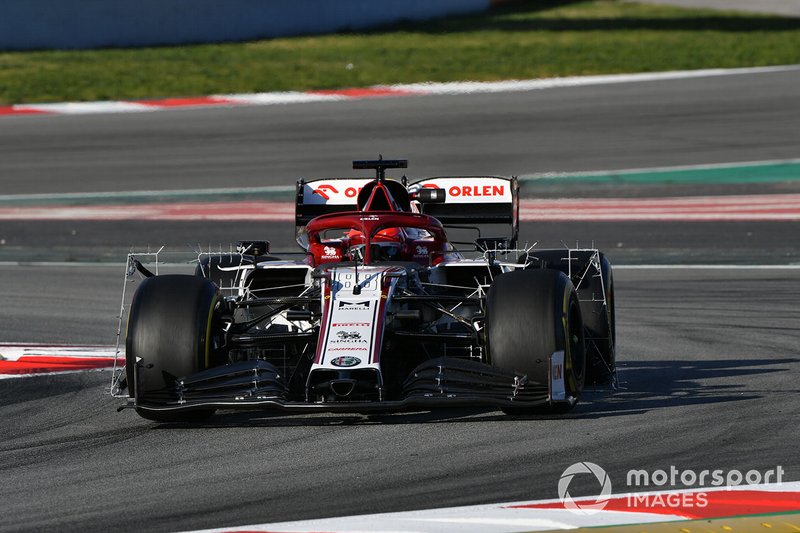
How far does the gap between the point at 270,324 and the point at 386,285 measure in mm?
1012

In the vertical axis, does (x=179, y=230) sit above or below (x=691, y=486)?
above

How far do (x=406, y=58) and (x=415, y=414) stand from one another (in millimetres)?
19725

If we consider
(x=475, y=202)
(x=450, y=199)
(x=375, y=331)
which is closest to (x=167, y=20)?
(x=450, y=199)

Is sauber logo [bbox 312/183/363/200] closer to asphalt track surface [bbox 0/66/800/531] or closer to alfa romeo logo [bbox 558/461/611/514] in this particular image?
asphalt track surface [bbox 0/66/800/531]

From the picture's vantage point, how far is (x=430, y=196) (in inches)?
400

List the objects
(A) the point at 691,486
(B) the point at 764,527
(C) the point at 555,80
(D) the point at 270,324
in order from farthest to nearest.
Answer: (C) the point at 555,80 → (D) the point at 270,324 → (A) the point at 691,486 → (B) the point at 764,527

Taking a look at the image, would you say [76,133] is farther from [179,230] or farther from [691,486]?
[691,486]

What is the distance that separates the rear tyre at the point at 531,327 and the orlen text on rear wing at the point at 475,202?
2625 mm

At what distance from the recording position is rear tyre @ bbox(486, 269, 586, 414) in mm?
7547

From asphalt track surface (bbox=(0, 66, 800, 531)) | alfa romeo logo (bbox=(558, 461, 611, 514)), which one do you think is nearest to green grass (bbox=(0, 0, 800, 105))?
asphalt track surface (bbox=(0, 66, 800, 531))

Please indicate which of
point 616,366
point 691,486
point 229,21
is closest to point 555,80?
point 229,21

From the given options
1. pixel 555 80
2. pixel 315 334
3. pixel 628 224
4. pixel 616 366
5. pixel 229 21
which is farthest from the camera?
pixel 229 21

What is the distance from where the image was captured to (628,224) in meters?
16.3

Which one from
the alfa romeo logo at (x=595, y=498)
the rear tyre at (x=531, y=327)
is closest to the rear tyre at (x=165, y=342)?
the rear tyre at (x=531, y=327)
